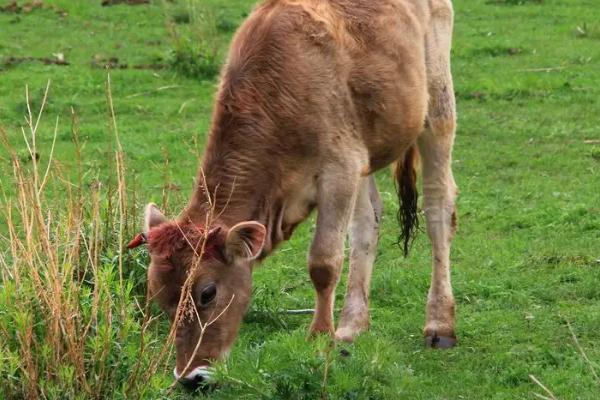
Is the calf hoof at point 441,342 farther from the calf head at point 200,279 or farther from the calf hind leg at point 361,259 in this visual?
the calf head at point 200,279

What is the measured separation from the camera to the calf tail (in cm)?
871

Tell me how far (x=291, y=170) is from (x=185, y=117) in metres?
7.00

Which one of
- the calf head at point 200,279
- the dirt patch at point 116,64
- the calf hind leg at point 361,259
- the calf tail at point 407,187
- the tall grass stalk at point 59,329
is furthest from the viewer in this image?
the dirt patch at point 116,64

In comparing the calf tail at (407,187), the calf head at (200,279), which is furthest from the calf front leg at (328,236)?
the calf tail at (407,187)

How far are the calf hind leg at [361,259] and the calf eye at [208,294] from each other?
1.47 metres

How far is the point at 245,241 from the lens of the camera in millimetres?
6707

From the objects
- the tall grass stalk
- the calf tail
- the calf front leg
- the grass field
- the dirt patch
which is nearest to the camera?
the tall grass stalk

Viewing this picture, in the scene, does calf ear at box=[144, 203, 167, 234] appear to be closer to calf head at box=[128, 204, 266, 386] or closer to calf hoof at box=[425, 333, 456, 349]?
calf head at box=[128, 204, 266, 386]

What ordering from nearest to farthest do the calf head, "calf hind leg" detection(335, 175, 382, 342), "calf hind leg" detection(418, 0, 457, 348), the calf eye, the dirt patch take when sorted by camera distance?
the calf head
the calf eye
"calf hind leg" detection(335, 175, 382, 342)
"calf hind leg" detection(418, 0, 457, 348)
the dirt patch

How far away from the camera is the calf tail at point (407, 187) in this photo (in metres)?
8.71

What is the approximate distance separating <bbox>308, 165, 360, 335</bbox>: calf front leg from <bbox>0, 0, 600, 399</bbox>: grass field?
0.31 m

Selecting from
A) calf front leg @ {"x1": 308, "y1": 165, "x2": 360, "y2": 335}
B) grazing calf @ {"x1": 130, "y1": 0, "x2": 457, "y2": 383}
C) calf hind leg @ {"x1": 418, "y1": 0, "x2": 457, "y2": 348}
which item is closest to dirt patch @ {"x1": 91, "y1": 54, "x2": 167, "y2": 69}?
calf hind leg @ {"x1": 418, "y1": 0, "x2": 457, "y2": 348}

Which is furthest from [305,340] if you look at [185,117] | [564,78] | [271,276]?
[564,78]

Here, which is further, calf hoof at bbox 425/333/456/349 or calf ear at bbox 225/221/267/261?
calf hoof at bbox 425/333/456/349
